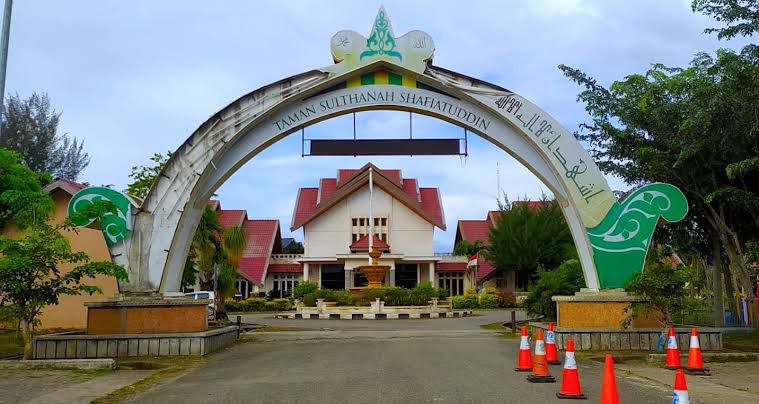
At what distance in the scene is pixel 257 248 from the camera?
1988 inches

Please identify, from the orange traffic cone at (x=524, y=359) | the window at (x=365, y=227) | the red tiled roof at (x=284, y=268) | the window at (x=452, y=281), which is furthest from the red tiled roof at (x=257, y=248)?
the orange traffic cone at (x=524, y=359)

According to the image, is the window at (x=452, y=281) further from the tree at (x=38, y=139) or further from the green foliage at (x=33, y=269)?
the green foliage at (x=33, y=269)

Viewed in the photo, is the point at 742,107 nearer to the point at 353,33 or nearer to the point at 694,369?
the point at 694,369

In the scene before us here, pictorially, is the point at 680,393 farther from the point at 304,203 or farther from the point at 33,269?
the point at 304,203

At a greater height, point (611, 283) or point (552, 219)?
point (552, 219)

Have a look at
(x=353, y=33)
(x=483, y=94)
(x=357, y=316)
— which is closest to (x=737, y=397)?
(x=483, y=94)

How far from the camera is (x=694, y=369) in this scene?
37.2 feet

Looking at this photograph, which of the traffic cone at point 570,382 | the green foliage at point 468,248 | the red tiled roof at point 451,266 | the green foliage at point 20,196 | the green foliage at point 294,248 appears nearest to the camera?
the traffic cone at point 570,382

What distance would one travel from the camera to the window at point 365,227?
161 feet

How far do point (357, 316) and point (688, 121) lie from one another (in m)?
21.5

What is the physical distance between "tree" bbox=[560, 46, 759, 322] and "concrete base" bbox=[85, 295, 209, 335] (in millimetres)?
11634

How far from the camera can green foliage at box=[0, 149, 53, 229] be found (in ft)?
44.3

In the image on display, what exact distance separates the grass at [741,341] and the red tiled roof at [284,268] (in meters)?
35.2

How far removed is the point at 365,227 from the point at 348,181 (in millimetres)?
3656
